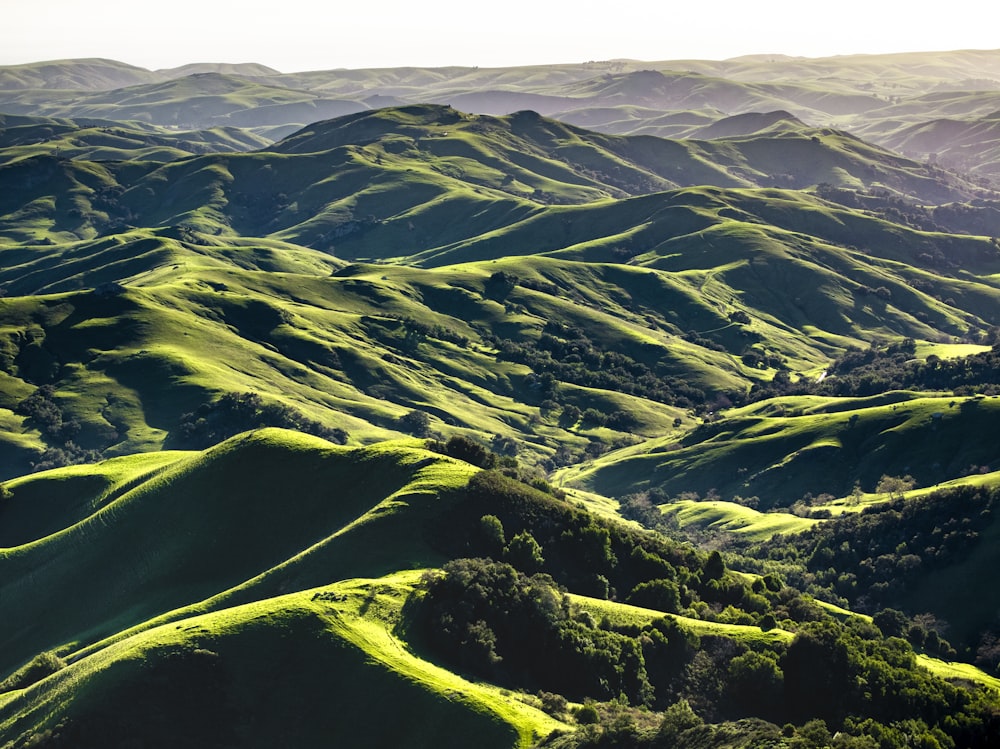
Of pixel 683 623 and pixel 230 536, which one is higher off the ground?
pixel 230 536

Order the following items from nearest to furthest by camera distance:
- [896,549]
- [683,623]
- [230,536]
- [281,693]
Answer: [281,693] → [683,623] → [230,536] → [896,549]

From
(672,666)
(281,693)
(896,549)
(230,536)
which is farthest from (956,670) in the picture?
(230,536)

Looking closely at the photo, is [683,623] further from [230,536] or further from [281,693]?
[230,536]

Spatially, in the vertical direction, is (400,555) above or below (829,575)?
above

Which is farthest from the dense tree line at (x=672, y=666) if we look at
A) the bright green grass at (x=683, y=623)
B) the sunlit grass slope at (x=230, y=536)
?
the sunlit grass slope at (x=230, y=536)

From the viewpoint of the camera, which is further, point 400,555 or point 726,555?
point 726,555

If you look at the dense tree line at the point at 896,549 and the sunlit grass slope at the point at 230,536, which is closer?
the sunlit grass slope at the point at 230,536

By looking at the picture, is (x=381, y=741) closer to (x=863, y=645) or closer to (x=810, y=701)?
(x=810, y=701)

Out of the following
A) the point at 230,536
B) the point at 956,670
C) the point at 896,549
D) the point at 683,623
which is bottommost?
the point at 896,549

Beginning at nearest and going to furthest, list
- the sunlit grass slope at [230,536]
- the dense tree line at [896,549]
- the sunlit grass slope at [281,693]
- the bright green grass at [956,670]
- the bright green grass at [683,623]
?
the sunlit grass slope at [281,693], the bright green grass at [683,623], the sunlit grass slope at [230,536], the bright green grass at [956,670], the dense tree line at [896,549]

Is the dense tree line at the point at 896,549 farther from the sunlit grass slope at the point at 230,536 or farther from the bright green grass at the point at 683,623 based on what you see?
the sunlit grass slope at the point at 230,536

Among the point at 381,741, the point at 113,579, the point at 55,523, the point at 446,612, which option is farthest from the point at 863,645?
the point at 55,523
